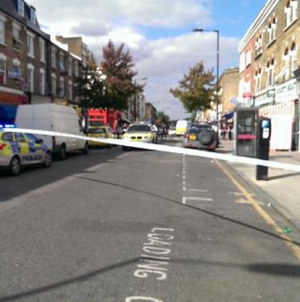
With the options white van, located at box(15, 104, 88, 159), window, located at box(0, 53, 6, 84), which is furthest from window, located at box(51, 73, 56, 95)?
white van, located at box(15, 104, 88, 159)

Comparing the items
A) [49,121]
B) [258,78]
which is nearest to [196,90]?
[258,78]

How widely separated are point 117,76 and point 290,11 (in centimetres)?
2548

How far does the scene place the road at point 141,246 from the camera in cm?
486

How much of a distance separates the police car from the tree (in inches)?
1311

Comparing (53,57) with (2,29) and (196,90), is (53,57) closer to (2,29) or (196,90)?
(2,29)

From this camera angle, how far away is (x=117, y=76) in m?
51.9

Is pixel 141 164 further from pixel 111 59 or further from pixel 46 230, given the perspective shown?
pixel 111 59

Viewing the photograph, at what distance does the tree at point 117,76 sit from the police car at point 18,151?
3331 centimetres

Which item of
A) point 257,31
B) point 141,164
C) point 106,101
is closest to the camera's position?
point 141,164

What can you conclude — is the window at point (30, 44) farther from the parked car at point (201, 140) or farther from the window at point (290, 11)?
the window at point (290, 11)

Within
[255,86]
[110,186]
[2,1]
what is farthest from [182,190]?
[255,86]

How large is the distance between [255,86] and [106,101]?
650 inches

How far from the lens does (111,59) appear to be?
52875 mm

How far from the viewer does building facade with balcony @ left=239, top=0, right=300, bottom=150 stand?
28.0 metres
